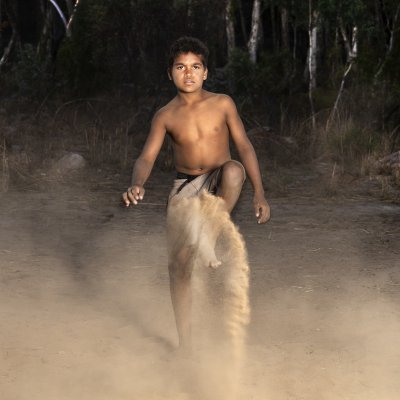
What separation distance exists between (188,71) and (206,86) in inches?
342

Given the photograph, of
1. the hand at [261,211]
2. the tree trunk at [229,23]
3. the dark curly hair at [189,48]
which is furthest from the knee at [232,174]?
the tree trunk at [229,23]

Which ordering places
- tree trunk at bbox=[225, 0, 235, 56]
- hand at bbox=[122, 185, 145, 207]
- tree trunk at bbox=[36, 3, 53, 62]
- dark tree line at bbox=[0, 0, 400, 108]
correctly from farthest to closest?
tree trunk at bbox=[36, 3, 53, 62], tree trunk at bbox=[225, 0, 235, 56], dark tree line at bbox=[0, 0, 400, 108], hand at bbox=[122, 185, 145, 207]

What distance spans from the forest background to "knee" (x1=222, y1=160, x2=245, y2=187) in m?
5.05

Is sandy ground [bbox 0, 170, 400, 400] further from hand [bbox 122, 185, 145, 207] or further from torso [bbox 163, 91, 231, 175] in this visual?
torso [bbox 163, 91, 231, 175]

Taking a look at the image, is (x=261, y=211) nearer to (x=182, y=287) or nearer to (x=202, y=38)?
(x=182, y=287)

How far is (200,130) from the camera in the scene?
4.05m

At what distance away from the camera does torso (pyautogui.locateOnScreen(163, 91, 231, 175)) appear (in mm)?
4051

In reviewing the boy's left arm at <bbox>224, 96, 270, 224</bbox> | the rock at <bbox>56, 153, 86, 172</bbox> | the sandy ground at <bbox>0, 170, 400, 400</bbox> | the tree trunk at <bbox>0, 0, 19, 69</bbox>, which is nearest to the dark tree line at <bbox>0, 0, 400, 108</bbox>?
the tree trunk at <bbox>0, 0, 19, 69</bbox>

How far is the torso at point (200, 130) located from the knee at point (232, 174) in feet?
0.45

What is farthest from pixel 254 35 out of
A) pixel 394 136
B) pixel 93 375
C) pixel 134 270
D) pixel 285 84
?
pixel 93 375

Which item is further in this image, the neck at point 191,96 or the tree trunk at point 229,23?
the tree trunk at point 229,23

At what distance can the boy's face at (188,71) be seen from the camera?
398 cm

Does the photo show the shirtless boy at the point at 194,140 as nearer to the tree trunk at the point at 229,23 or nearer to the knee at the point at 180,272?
the knee at the point at 180,272

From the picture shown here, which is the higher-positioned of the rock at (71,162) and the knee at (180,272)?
the knee at (180,272)
